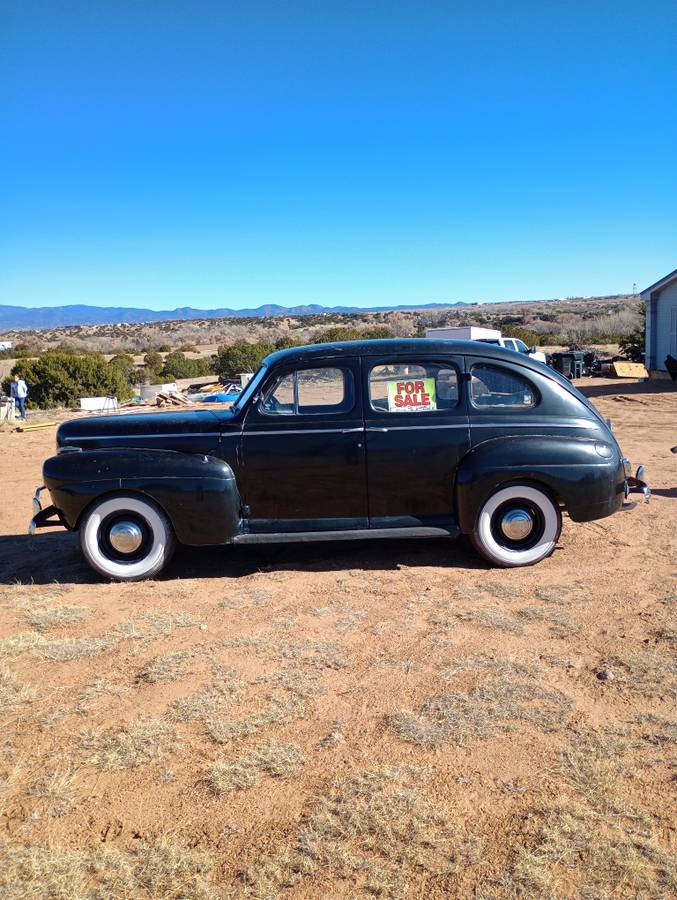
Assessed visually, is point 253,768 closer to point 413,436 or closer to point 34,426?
point 413,436

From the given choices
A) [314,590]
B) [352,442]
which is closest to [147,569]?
[314,590]

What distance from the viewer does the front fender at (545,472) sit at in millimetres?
5637

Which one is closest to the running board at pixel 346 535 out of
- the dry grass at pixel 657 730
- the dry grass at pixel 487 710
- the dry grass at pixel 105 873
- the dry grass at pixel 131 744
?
the dry grass at pixel 487 710

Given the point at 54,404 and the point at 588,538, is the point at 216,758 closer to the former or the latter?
the point at 588,538

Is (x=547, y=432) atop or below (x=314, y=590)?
atop

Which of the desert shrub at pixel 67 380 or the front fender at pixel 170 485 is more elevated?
the desert shrub at pixel 67 380

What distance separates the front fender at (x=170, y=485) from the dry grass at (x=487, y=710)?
233cm

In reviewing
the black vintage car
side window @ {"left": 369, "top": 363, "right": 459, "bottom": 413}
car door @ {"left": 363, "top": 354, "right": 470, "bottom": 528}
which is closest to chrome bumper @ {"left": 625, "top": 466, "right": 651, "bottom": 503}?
the black vintage car

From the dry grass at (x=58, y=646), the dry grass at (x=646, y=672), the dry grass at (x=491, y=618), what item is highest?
the dry grass at (x=491, y=618)

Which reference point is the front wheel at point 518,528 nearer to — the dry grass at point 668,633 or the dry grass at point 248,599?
the dry grass at point 668,633

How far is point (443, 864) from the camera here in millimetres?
2619

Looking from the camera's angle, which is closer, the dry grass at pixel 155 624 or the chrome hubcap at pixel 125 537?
the dry grass at pixel 155 624

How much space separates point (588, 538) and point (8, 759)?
5.04 m

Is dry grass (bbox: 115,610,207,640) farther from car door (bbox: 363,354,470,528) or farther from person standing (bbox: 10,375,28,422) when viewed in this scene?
person standing (bbox: 10,375,28,422)
